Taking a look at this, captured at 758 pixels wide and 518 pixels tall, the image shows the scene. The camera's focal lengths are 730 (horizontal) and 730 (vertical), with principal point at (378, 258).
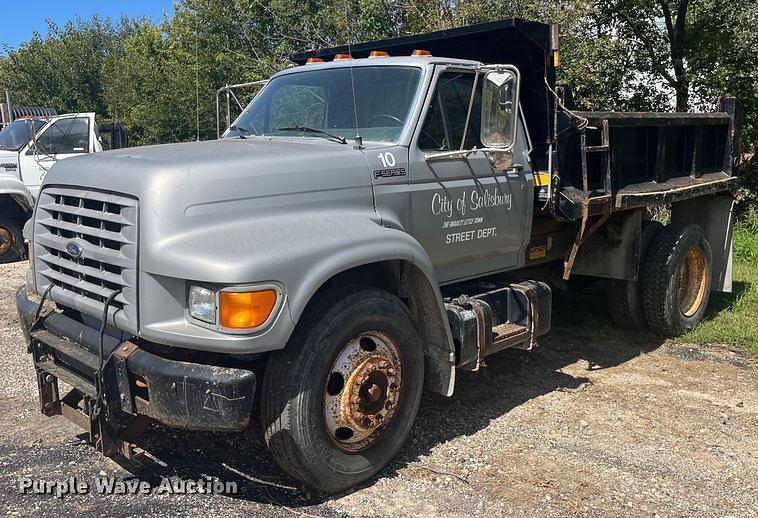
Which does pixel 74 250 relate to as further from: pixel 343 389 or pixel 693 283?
pixel 693 283

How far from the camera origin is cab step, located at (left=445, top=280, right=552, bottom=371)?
15.2ft

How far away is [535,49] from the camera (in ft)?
18.3

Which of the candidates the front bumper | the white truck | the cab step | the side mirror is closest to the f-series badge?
the side mirror

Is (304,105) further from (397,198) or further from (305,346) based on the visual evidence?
(305,346)

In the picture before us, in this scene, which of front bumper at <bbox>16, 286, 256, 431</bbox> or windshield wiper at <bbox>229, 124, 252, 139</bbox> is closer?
front bumper at <bbox>16, 286, 256, 431</bbox>

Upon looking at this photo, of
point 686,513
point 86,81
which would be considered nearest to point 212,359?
point 686,513

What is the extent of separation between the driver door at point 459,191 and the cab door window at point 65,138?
27.7 feet

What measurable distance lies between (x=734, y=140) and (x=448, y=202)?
4.59 m

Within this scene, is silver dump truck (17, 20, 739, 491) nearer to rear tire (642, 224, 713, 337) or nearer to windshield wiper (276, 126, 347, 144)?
windshield wiper (276, 126, 347, 144)

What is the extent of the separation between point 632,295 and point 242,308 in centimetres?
469

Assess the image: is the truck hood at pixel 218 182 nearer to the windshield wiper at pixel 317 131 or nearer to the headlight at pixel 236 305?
the windshield wiper at pixel 317 131

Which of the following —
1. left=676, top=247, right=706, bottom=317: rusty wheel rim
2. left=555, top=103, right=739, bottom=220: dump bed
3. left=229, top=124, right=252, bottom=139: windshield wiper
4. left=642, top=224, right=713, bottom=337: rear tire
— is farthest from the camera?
left=676, top=247, right=706, bottom=317: rusty wheel rim

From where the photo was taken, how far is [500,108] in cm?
467

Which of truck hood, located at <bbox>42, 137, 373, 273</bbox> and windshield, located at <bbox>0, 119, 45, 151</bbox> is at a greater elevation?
windshield, located at <bbox>0, 119, 45, 151</bbox>
